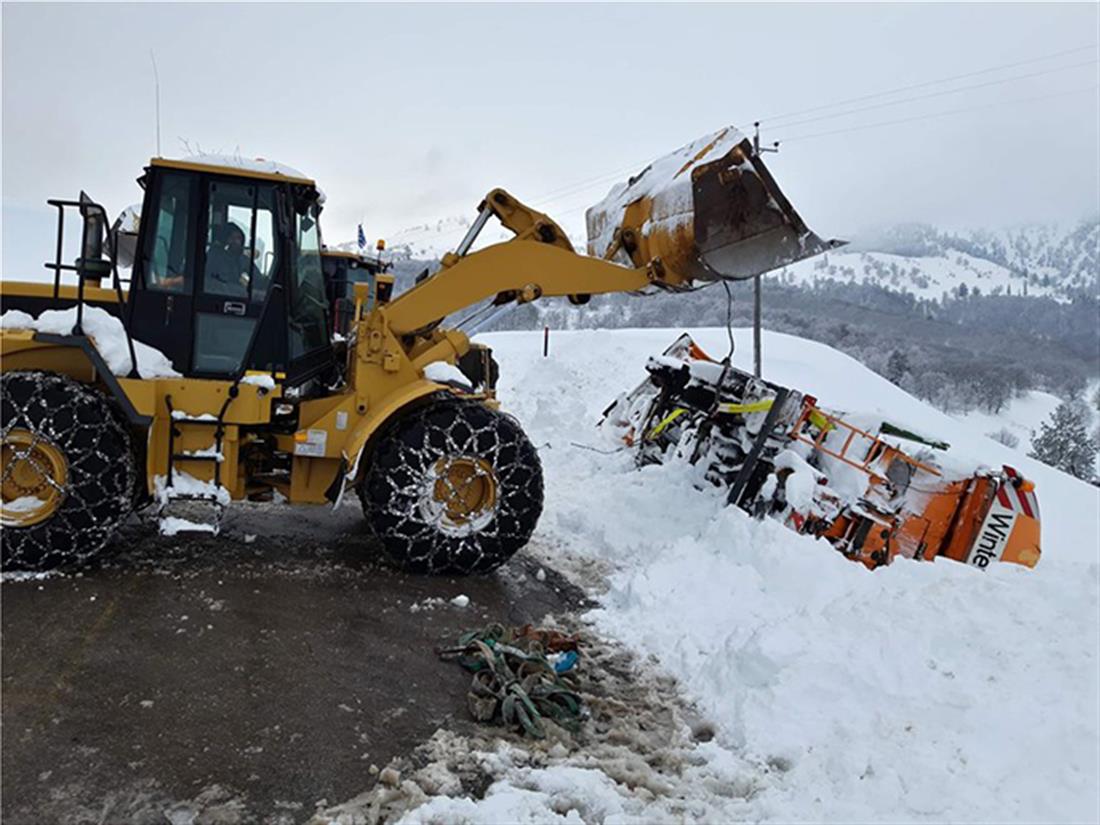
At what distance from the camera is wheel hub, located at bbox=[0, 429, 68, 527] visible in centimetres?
450

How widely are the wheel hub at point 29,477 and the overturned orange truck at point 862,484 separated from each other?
4.86 meters

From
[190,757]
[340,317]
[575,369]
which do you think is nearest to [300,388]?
[340,317]

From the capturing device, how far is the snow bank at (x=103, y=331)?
4676 millimetres

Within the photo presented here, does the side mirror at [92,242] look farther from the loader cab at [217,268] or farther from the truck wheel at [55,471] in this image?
the truck wheel at [55,471]

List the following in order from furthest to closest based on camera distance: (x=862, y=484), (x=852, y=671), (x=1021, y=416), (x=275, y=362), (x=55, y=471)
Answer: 1. (x=1021, y=416)
2. (x=862, y=484)
3. (x=275, y=362)
4. (x=55, y=471)
5. (x=852, y=671)

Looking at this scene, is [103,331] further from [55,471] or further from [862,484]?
[862,484]

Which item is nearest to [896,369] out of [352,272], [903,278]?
[352,272]

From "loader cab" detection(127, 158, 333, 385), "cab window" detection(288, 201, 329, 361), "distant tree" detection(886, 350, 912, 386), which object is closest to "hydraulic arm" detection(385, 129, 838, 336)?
"cab window" detection(288, 201, 329, 361)

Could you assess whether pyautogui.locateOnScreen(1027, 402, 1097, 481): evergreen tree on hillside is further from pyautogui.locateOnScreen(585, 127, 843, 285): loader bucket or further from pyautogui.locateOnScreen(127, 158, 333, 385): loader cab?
pyautogui.locateOnScreen(127, 158, 333, 385): loader cab

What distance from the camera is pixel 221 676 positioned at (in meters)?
3.50

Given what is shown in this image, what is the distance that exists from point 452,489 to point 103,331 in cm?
239

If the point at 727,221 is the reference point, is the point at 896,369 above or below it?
below

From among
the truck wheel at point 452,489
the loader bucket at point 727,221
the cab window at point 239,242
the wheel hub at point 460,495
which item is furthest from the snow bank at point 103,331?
the loader bucket at point 727,221

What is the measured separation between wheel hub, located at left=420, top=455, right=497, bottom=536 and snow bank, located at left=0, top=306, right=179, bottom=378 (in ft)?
6.01
